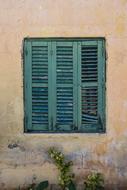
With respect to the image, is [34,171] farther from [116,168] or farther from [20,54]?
[20,54]

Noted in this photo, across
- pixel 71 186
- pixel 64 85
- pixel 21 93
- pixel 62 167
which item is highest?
pixel 64 85

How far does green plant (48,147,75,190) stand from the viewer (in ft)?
22.2

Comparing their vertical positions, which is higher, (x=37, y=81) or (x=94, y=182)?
(x=37, y=81)

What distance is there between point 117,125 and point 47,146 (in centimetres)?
91

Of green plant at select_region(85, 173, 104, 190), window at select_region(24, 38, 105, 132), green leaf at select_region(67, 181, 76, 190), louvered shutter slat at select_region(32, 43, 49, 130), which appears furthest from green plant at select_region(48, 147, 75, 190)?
louvered shutter slat at select_region(32, 43, 49, 130)

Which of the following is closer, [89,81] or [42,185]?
[42,185]

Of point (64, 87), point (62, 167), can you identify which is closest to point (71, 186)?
point (62, 167)

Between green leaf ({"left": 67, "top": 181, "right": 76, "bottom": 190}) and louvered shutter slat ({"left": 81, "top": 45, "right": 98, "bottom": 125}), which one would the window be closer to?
louvered shutter slat ({"left": 81, "top": 45, "right": 98, "bottom": 125})

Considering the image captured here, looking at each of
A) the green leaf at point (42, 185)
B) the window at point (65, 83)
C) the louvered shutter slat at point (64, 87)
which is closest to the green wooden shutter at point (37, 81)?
the window at point (65, 83)

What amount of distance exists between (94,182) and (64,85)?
1.26 metres

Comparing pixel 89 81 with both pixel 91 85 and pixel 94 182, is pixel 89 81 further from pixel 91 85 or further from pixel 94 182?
pixel 94 182

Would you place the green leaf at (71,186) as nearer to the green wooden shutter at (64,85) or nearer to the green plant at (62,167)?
the green plant at (62,167)

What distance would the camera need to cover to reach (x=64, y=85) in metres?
6.81

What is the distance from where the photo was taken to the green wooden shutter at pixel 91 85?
6.78 m
